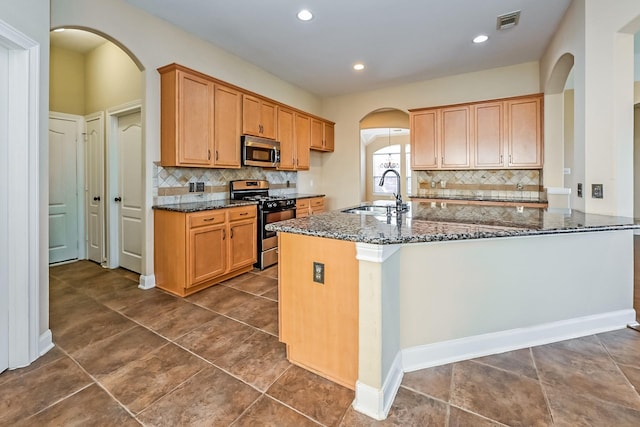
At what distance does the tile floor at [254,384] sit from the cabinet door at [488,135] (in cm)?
278

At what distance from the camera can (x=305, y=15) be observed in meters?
3.12

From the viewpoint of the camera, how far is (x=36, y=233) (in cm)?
198

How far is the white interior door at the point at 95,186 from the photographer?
4145 mm

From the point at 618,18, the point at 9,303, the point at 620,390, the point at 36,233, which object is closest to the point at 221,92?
the point at 36,233

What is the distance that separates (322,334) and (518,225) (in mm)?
1354

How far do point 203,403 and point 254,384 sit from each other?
28 centimetres

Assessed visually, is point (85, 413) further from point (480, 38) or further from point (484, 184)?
point (484, 184)

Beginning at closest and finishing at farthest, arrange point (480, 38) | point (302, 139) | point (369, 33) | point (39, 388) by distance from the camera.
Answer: point (39, 388) < point (369, 33) < point (480, 38) < point (302, 139)

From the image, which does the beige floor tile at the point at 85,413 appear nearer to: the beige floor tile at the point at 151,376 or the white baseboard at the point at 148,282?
the beige floor tile at the point at 151,376

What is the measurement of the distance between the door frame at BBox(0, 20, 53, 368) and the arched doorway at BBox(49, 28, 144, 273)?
1822 mm

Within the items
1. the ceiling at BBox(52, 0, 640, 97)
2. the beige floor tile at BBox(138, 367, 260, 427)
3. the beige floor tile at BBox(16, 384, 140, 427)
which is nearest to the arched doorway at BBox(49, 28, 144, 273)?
the ceiling at BBox(52, 0, 640, 97)

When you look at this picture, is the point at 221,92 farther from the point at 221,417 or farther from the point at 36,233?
the point at 221,417

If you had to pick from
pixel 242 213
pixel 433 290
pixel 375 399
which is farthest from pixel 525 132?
pixel 375 399

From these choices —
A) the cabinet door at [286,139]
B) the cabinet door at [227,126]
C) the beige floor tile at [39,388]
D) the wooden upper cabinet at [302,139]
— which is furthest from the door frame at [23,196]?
the wooden upper cabinet at [302,139]
